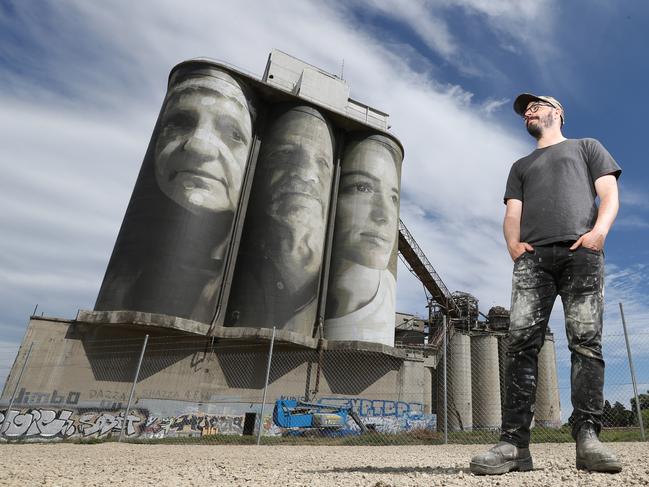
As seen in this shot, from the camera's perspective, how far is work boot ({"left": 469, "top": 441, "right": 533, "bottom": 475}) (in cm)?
233

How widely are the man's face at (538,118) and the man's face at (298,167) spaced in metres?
19.6

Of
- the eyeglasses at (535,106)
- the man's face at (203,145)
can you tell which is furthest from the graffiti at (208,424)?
the eyeglasses at (535,106)

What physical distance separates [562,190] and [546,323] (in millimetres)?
921

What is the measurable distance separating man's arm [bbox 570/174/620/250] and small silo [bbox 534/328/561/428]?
2631 centimetres

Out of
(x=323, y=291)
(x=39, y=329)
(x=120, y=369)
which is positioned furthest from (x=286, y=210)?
(x=39, y=329)

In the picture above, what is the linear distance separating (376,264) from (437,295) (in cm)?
1170

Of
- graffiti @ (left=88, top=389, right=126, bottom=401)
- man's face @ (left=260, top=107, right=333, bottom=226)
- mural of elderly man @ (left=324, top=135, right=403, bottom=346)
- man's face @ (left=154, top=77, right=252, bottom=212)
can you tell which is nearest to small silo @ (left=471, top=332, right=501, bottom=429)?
mural of elderly man @ (left=324, top=135, right=403, bottom=346)

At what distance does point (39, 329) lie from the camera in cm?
1789

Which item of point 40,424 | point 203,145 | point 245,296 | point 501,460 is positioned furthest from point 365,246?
point 501,460

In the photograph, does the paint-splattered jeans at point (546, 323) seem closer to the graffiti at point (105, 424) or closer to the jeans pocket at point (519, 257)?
the jeans pocket at point (519, 257)

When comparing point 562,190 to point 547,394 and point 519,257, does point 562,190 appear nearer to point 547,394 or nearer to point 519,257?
point 519,257

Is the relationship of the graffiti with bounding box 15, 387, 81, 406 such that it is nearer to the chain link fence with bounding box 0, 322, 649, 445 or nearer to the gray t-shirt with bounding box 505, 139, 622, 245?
the chain link fence with bounding box 0, 322, 649, 445

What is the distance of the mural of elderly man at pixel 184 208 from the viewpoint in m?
19.2

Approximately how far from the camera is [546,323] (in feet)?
8.94
